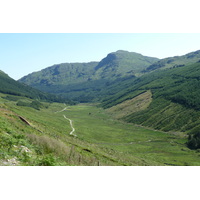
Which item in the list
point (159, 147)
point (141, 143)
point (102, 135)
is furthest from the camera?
point (102, 135)

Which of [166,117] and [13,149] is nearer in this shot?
[13,149]

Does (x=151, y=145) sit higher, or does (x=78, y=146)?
(x=78, y=146)

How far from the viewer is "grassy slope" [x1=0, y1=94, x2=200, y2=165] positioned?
18.0 metres

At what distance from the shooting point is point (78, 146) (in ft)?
142

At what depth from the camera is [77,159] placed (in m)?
20.0

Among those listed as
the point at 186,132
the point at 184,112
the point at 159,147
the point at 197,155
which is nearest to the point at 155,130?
the point at 186,132

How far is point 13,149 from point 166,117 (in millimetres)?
188448

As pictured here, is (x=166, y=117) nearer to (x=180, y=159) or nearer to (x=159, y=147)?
(x=159, y=147)

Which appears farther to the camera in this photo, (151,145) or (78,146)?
(151,145)

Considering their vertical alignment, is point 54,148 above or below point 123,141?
above

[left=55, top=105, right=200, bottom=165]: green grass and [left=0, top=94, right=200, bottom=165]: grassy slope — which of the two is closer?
[left=0, top=94, right=200, bottom=165]: grassy slope

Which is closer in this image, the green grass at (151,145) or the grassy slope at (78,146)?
the grassy slope at (78,146)

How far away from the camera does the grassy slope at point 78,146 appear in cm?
1798
